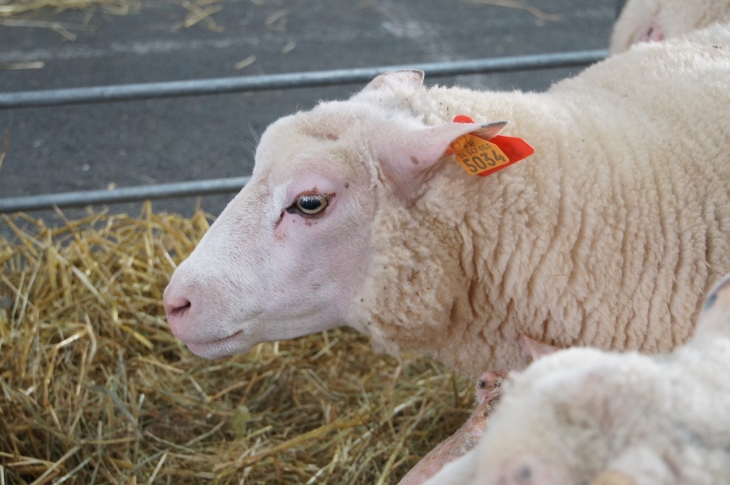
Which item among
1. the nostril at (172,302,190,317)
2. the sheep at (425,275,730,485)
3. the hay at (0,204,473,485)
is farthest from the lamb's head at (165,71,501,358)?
the sheep at (425,275,730,485)

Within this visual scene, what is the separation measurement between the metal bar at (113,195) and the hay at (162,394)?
25 centimetres

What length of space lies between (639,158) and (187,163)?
3.56m

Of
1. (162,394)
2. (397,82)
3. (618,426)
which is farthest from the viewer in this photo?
(162,394)

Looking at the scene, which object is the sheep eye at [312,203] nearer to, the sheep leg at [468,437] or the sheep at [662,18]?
the sheep leg at [468,437]

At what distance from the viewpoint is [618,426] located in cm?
85

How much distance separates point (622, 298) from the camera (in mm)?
1787

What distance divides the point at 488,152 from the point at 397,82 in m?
0.55

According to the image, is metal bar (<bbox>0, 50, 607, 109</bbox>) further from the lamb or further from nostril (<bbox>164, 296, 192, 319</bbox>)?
nostril (<bbox>164, 296, 192, 319</bbox>)

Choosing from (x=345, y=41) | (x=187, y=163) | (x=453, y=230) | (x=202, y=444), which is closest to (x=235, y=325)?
(x=453, y=230)

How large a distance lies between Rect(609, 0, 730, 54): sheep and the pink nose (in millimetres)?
2167

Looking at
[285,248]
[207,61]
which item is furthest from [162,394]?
[207,61]

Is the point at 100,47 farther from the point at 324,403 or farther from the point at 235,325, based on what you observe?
the point at 235,325

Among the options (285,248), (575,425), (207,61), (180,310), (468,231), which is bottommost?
(207,61)

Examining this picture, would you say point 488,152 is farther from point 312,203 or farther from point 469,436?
point 469,436
